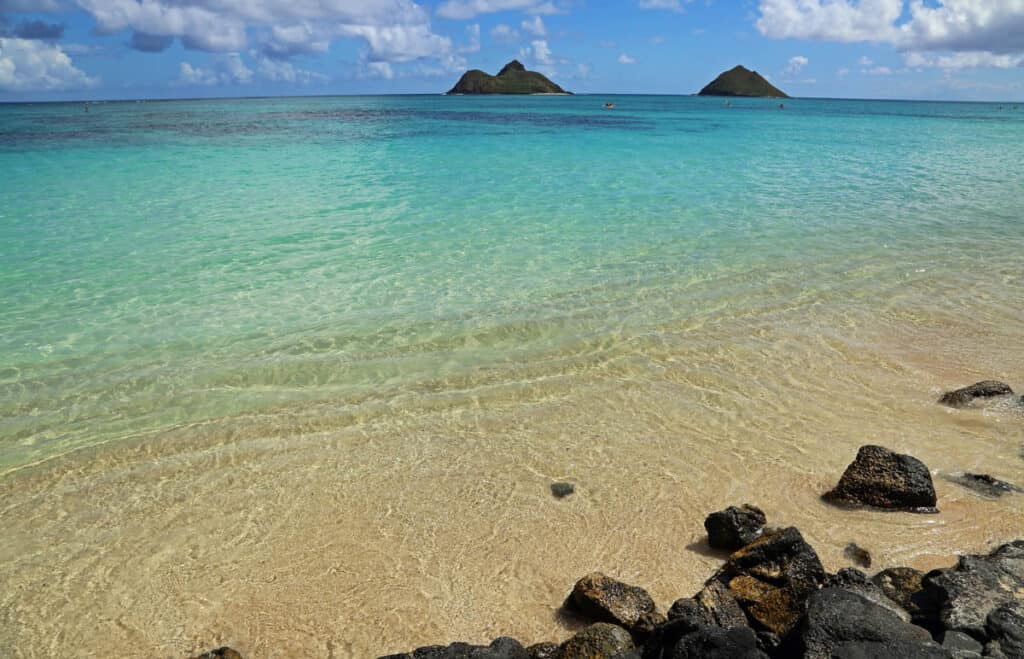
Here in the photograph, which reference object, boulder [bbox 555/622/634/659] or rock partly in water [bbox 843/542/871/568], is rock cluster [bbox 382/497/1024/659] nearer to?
boulder [bbox 555/622/634/659]

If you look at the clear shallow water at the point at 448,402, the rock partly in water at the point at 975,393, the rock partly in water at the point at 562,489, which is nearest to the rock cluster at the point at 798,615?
the clear shallow water at the point at 448,402

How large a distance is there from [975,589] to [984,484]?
2118 mm

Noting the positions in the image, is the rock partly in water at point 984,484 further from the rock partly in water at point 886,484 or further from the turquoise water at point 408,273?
the turquoise water at point 408,273

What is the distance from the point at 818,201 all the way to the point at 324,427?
1659cm

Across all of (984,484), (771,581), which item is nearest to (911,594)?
(771,581)

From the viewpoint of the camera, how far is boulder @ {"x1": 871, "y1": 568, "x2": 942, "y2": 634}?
3705 millimetres

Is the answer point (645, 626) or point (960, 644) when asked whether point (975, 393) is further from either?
point (645, 626)

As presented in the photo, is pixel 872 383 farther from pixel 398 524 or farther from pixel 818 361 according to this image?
pixel 398 524

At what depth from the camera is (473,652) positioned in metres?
3.57

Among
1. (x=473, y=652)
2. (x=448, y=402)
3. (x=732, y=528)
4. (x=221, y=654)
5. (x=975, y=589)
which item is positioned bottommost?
(x=448, y=402)

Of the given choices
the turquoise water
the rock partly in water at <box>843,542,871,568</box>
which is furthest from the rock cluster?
the turquoise water

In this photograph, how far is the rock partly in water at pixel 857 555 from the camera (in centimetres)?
455

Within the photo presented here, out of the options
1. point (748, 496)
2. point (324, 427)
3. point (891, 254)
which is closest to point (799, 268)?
point (891, 254)

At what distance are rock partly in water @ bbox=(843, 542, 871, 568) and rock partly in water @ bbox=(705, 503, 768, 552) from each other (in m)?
0.58
